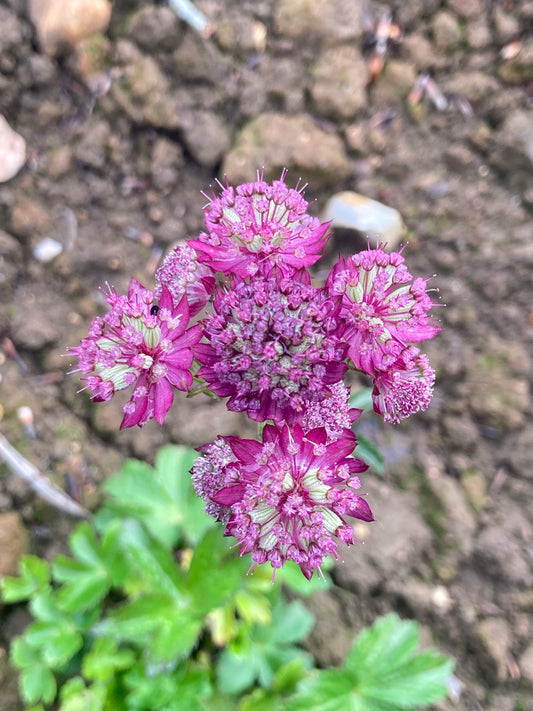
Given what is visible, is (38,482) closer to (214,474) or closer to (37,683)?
(37,683)

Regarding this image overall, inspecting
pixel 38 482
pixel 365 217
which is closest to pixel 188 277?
pixel 365 217

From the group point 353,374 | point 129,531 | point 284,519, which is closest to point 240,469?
point 284,519

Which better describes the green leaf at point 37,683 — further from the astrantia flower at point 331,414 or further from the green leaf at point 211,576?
the astrantia flower at point 331,414

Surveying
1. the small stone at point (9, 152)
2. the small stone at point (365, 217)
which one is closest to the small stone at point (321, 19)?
the small stone at point (365, 217)

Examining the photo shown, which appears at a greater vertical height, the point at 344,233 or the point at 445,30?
the point at 445,30

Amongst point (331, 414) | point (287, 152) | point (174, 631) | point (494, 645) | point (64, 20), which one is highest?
point (64, 20)

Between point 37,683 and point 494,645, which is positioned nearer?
point 37,683
